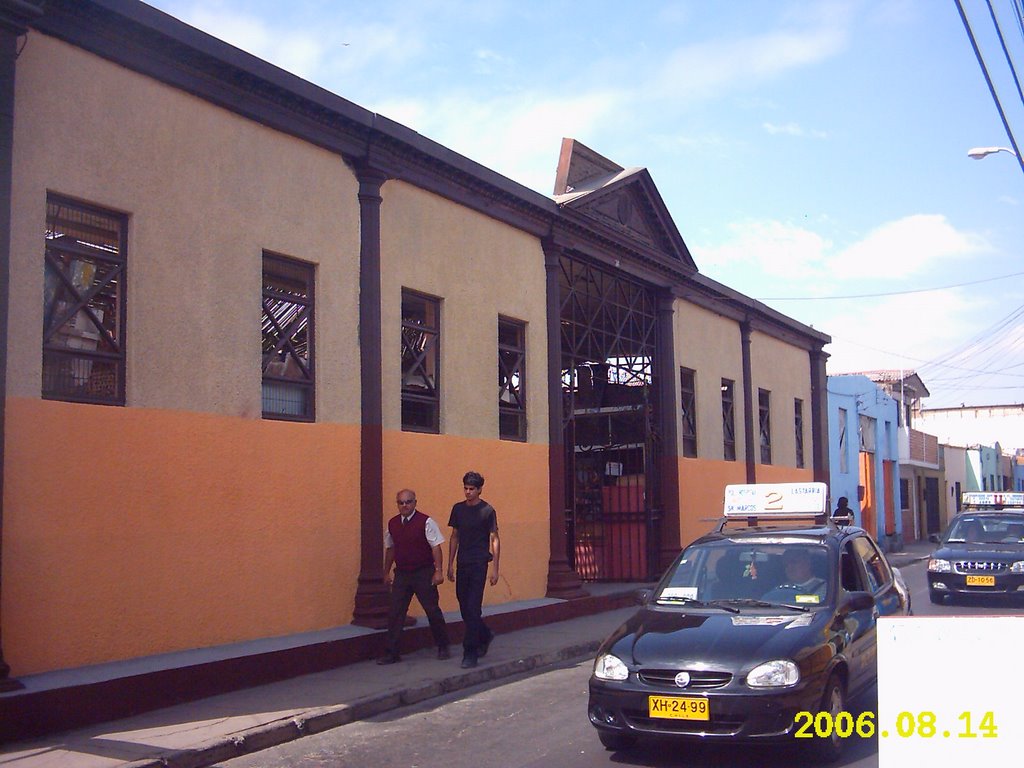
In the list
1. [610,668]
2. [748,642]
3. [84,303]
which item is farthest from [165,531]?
[748,642]

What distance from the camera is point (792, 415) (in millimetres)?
27234

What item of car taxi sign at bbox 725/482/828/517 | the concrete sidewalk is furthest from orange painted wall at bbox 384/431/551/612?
car taxi sign at bbox 725/482/828/517

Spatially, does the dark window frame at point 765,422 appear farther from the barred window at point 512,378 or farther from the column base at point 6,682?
the column base at point 6,682

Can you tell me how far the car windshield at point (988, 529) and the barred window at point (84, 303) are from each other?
14.1 metres

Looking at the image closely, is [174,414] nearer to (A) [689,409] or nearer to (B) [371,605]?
(B) [371,605]

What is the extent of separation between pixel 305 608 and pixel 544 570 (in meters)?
5.25

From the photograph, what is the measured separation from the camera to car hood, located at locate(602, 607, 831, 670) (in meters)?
6.71

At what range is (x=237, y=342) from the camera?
10398 millimetres

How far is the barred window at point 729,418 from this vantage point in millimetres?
23375

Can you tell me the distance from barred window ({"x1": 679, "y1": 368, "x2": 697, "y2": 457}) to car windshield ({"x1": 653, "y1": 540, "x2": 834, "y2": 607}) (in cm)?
1270

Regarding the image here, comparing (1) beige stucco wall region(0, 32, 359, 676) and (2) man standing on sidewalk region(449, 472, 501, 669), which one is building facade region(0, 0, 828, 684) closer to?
(1) beige stucco wall region(0, 32, 359, 676)

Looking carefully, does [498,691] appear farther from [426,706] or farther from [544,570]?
[544,570]

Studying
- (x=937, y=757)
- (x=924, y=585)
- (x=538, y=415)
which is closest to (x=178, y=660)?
(x=937, y=757)

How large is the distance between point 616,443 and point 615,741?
12.8m
